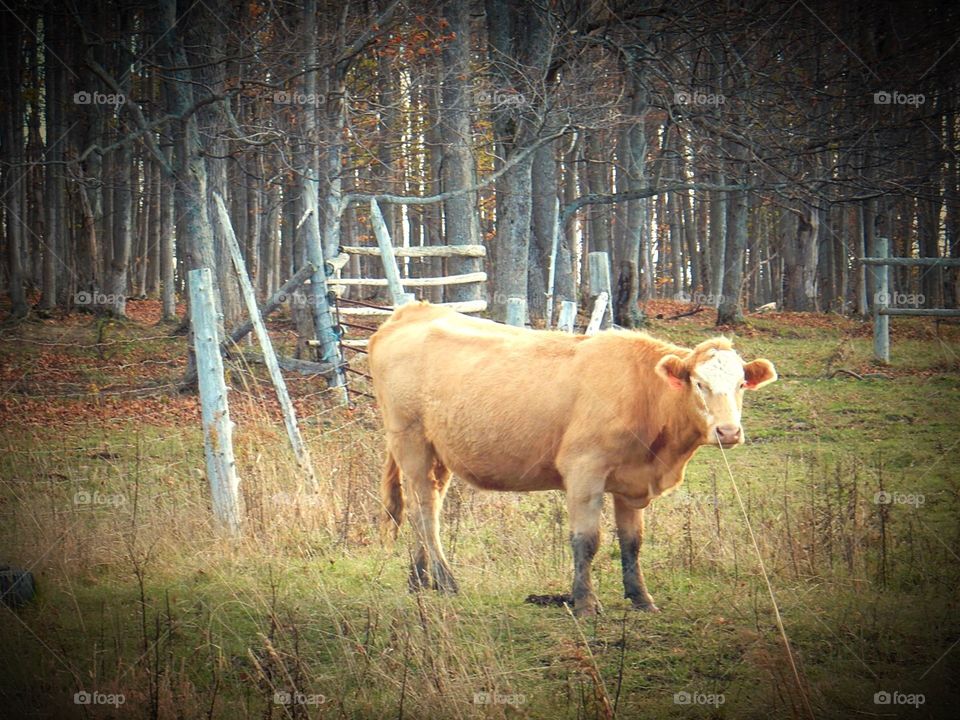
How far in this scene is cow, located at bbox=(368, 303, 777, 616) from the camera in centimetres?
612

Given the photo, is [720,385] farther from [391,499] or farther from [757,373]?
[391,499]

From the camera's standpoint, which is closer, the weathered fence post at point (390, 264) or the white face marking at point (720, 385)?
the white face marking at point (720, 385)

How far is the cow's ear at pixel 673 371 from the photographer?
19.7 feet

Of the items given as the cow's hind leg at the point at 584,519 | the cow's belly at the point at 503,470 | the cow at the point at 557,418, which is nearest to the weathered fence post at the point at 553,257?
the cow at the point at 557,418

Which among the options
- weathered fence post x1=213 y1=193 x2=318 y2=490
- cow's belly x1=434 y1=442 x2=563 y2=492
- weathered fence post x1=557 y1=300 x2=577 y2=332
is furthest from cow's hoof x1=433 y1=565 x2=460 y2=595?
weathered fence post x1=557 y1=300 x2=577 y2=332

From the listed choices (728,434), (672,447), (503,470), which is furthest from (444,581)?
(728,434)

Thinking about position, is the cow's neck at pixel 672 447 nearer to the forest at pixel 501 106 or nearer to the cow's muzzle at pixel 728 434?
the cow's muzzle at pixel 728 434

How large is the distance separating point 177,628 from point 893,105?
1018 centimetres

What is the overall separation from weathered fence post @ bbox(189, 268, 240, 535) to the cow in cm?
141

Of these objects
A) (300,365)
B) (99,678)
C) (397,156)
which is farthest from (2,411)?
(397,156)

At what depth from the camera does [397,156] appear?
969 inches

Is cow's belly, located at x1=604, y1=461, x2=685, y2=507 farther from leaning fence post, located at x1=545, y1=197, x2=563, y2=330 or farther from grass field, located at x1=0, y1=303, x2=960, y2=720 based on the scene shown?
leaning fence post, located at x1=545, y1=197, x2=563, y2=330

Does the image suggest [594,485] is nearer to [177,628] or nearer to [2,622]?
[177,628]

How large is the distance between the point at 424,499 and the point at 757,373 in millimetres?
2608
